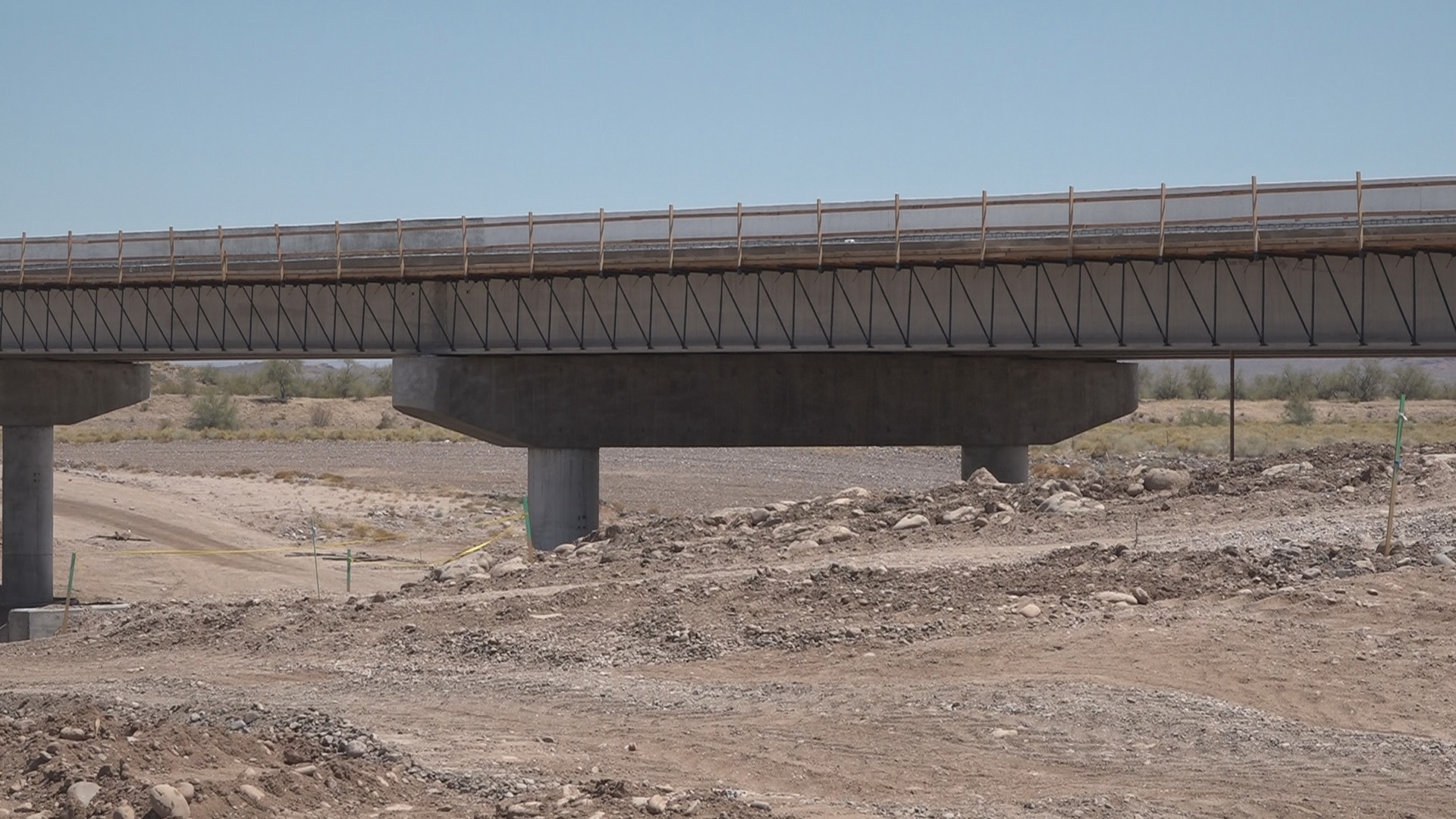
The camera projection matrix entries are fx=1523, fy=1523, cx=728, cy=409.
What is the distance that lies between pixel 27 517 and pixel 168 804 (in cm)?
3152

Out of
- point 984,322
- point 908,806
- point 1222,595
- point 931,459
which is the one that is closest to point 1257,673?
point 1222,595

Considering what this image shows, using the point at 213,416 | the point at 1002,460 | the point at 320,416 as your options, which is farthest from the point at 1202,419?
the point at 213,416

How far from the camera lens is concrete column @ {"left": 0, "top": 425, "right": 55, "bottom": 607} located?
3753cm

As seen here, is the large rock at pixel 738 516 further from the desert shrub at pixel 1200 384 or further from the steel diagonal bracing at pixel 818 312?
the desert shrub at pixel 1200 384

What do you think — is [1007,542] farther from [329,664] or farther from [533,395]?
[533,395]

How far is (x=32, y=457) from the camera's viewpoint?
37812 mm

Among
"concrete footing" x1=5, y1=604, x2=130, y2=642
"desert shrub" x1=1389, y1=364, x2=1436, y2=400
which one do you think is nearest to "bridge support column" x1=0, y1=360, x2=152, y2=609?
"concrete footing" x1=5, y1=604, x2=130, y2=642

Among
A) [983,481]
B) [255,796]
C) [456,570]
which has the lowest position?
[456,570]

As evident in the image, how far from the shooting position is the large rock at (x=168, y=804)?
9.52m

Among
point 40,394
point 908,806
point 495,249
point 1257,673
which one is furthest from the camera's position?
point 40,394

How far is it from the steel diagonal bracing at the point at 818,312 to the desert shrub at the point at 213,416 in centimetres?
6120

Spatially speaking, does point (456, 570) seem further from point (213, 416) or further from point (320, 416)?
point (320, 416)

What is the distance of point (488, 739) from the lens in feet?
41.3

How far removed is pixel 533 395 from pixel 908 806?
21.1 metres
